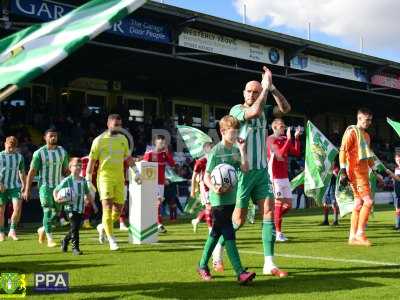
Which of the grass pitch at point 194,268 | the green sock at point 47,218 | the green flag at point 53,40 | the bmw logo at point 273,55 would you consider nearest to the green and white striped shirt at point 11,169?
the grass pitch at point 194,268

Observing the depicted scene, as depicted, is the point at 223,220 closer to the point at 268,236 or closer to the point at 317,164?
the point at 268,236

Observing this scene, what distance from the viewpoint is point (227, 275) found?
6219 millimetres

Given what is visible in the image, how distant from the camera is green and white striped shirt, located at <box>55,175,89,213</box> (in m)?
8.27

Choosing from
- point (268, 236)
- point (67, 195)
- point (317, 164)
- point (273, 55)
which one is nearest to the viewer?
point (268, 236)

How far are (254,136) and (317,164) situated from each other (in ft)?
22.6

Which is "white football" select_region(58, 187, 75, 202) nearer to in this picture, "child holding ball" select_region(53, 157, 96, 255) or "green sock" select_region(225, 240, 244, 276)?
"child holding ball" select_region(53, 157, 96, 255)

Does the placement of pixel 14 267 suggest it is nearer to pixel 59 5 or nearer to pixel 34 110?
pixel 59 5

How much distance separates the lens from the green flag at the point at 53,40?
11.2 feet

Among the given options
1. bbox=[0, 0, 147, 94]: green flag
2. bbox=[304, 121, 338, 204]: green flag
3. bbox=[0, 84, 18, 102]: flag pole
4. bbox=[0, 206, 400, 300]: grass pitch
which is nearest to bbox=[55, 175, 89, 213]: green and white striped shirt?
bbox=[0, 206, 400, 300]: grass pitch

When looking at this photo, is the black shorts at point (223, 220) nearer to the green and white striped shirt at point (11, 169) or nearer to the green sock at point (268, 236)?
the green sock at point (268, 236)

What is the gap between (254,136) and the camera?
6258 mm

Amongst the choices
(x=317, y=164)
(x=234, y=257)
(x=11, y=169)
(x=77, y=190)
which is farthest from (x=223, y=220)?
(x=317, y=164)

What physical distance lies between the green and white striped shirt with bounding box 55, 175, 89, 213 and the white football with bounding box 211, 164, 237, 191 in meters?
3.18

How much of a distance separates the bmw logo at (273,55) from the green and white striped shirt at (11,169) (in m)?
15.4
